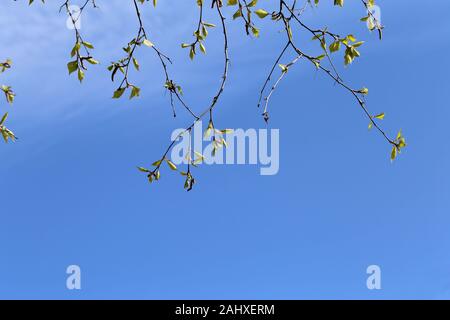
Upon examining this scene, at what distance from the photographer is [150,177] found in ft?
9.98

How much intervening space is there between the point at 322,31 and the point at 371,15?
12.8 inches

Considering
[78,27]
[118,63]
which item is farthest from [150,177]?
[78,27]
